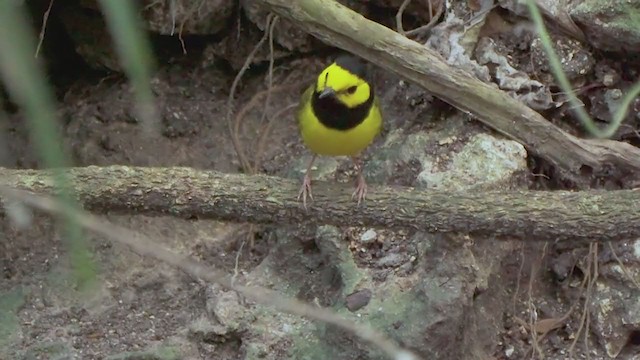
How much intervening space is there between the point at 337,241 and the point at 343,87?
47 cm

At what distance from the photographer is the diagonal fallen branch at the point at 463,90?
7.52 ft

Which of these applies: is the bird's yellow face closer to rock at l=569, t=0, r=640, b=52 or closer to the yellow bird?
the yellow bird

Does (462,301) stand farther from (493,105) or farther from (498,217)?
(493,105)

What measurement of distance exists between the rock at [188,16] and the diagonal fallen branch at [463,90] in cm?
56

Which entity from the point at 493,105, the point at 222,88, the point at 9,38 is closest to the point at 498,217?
the point at 493,105

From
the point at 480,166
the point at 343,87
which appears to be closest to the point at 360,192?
the point at 343,87

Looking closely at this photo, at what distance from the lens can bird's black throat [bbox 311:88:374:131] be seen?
6.92 ft

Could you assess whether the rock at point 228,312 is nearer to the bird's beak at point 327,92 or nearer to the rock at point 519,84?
the bird's beak at point 327,92

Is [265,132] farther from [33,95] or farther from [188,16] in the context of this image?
[33,95]

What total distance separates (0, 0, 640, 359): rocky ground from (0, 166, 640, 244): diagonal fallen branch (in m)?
0.33

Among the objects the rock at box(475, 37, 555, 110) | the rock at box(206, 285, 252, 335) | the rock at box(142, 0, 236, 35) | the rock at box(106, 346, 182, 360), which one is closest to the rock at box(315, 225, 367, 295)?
the rock at box(206, 285, 252, 335)


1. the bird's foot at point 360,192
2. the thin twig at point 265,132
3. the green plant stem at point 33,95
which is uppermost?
the green plant stem at point 33,95

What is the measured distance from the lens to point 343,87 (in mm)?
2139

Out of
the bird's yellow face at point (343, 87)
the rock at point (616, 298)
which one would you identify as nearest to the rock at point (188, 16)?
the bird's yellow face at point (343, 87)
